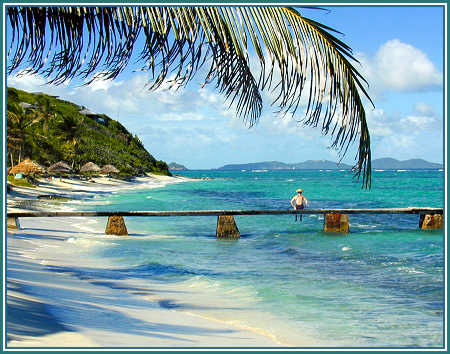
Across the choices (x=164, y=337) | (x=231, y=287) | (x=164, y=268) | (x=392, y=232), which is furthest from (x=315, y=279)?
(x=392, y=232)

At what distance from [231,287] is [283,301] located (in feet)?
5.12

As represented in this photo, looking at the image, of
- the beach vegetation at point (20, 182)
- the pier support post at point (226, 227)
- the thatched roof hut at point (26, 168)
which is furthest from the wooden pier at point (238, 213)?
the thatched roof hut at point (26, 168)

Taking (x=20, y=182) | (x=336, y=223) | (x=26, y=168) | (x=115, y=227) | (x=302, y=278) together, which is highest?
(x=26, y=168)

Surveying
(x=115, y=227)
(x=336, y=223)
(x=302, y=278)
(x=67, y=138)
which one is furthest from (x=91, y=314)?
(x=67, y=138)

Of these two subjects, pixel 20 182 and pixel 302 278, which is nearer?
pixel 302 278

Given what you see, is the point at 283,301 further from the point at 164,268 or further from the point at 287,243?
the point at 287,243

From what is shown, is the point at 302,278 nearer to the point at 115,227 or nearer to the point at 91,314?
the point at 91,314

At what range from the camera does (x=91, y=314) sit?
6.96 meters

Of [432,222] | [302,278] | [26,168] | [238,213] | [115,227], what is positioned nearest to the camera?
[302,278]

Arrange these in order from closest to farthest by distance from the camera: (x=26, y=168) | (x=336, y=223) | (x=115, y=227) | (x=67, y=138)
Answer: (x=115, y=227) → (x=336, y=223) → (x=26, y=168) → (x=67, y=138)

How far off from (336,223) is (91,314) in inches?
607

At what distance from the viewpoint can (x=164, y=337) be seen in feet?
19.5

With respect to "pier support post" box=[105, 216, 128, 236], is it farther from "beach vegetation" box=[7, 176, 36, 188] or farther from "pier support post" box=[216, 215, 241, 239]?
"beach vegetation" box=[7, 176, 36, 188]

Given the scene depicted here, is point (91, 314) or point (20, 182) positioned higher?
point (20, 182)
